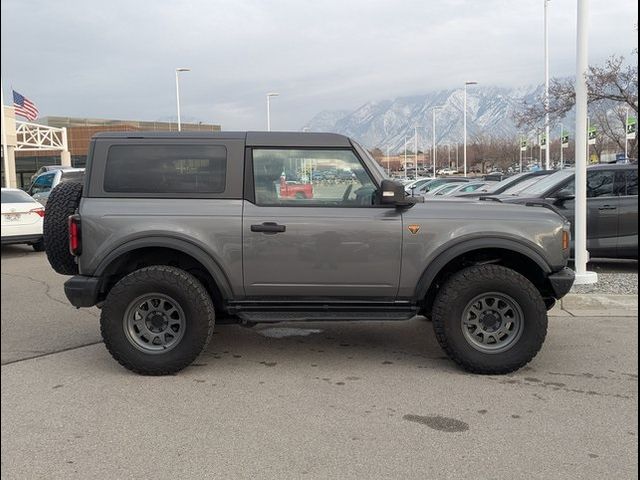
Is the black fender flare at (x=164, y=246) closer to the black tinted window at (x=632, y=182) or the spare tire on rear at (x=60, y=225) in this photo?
the spare tire on rear at (x=60, y=225)

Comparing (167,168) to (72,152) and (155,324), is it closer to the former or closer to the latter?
(155,324)

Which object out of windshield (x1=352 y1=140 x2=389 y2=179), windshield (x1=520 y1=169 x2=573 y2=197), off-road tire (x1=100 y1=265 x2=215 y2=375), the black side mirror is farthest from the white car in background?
windshield (x1=520 y1=169 x2=573 y2=197)

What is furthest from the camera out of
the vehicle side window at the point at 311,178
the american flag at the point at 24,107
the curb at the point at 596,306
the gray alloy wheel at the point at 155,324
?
the american flag at the point at 24,107

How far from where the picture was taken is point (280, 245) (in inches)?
181

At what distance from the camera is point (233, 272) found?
463cm

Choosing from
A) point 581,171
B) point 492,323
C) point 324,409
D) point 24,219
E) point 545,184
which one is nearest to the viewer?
point 324,409

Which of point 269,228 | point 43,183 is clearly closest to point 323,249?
point 269,228

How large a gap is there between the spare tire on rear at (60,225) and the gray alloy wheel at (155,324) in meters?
0.80

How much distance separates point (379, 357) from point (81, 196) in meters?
2.98

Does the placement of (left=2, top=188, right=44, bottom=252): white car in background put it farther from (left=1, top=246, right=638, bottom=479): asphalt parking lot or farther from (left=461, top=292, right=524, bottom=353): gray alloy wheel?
(left=461, top=292, right=524, bottom=353): gray alloy wheel

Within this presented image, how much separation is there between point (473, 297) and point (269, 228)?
1760 mm

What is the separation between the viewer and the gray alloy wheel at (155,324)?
15.2 ft

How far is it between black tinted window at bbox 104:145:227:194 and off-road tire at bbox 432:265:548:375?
2119 mm

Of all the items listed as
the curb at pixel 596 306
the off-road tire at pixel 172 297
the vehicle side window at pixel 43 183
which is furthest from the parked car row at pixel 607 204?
the vehicle side window at pixel 43 183
